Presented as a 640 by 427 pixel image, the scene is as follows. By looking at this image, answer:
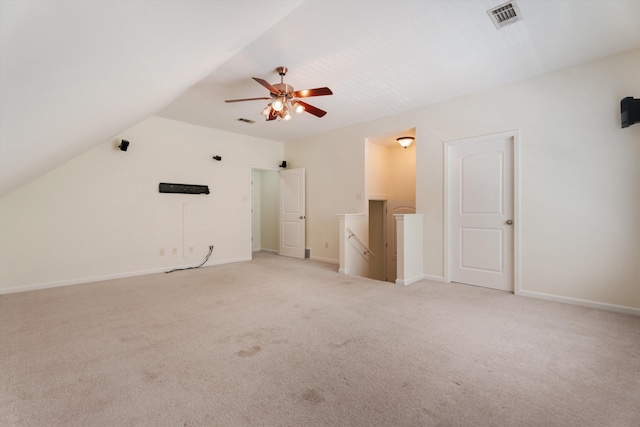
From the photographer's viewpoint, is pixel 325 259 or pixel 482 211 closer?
pixel 482 211

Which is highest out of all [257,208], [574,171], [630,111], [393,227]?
[630,111]

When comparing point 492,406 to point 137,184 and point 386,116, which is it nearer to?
point 386,116

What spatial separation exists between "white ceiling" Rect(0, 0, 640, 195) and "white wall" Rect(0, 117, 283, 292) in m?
0.87

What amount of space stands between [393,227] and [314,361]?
459 cm

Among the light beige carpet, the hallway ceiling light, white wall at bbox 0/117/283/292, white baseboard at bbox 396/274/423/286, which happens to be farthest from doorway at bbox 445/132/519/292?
white wall at bbox 0/117/283/292

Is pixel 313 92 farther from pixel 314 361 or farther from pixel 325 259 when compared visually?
pixel 325 259

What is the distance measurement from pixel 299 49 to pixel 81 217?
4.09 metres

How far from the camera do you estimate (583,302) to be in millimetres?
3191

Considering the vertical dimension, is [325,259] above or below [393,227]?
below

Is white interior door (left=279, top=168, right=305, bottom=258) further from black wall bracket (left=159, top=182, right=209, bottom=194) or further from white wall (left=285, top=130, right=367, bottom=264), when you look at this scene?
black wall bracket (left=159, top=182, right=209, bottom=194)

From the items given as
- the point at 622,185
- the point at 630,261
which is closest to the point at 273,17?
the point at 622,185

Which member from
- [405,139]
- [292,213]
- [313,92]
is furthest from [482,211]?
[292,213]

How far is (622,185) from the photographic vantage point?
9.78 ft

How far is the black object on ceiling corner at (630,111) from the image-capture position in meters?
2.78
